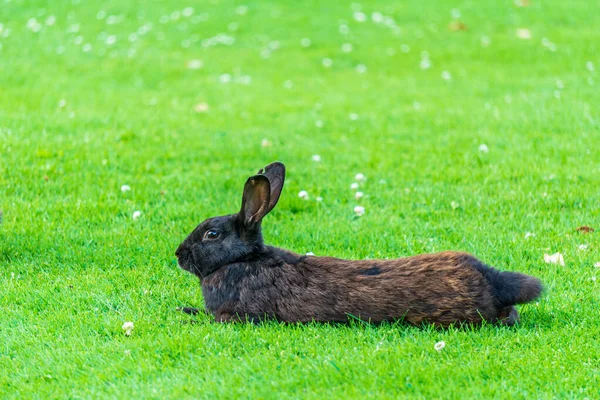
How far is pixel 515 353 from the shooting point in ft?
16.7

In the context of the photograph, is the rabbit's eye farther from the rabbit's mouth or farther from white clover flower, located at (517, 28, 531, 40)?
white clover flower, located at (517, 28, 531, 40)

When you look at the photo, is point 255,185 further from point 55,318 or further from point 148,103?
point 148,103

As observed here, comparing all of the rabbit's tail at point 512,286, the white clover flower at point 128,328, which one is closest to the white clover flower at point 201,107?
the white clover flower at point 128,328

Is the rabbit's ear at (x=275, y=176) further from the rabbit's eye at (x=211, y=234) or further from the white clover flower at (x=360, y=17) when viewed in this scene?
the white clover flower at (x=360, y=17)

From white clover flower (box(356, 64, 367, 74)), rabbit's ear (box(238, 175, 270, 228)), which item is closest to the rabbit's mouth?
rabbit's ear (box(238, 175, 270, 228))

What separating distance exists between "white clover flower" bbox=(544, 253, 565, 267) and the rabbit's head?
2.37 metres


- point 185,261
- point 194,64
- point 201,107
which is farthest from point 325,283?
point 194,64

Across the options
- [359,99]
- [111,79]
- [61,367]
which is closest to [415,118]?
[359,99]

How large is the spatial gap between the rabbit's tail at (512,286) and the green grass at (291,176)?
22cm

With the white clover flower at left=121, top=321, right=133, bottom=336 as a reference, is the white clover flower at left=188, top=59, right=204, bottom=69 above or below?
below

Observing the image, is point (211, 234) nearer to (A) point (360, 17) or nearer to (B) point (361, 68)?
(B) point (361, 68)

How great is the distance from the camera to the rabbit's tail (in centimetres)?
539

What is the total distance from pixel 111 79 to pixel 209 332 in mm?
9708

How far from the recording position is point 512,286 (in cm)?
545
